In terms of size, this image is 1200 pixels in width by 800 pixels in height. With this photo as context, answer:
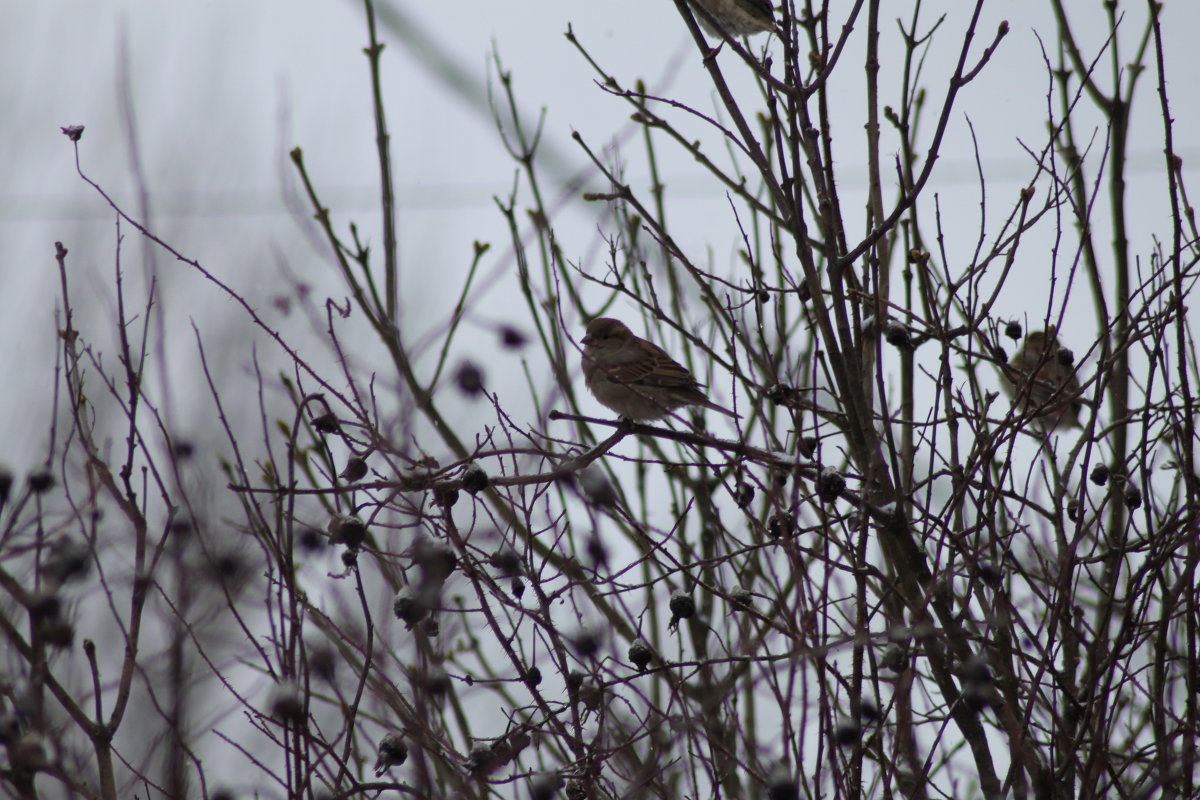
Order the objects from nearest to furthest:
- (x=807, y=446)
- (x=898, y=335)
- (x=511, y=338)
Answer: (x=511, y=338) < (x=807, y=446) < (x=898, y=335)

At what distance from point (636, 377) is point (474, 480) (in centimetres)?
253

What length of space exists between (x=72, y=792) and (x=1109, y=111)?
182 inches

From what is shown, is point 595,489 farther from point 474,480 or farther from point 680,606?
point 680,606

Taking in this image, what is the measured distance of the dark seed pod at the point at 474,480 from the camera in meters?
3.29

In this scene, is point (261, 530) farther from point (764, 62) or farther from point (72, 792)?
point (764, 62)

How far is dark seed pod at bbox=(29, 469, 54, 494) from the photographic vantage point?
300 centimetres

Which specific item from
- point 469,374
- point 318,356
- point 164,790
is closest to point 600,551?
point 469,374

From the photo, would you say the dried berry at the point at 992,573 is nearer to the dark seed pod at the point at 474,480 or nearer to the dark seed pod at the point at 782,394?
the dark seed pod at the point at 782,394

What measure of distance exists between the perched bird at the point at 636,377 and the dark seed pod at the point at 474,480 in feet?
6.92

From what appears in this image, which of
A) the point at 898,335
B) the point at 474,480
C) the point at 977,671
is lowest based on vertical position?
the point at 977,671

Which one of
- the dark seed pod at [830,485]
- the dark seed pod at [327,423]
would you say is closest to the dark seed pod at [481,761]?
the dark seed pod at [327,423]

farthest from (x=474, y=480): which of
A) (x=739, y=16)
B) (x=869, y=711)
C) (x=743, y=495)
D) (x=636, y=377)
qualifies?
(x=739, y=16)

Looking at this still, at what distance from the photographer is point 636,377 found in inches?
227

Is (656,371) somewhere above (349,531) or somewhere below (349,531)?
above
